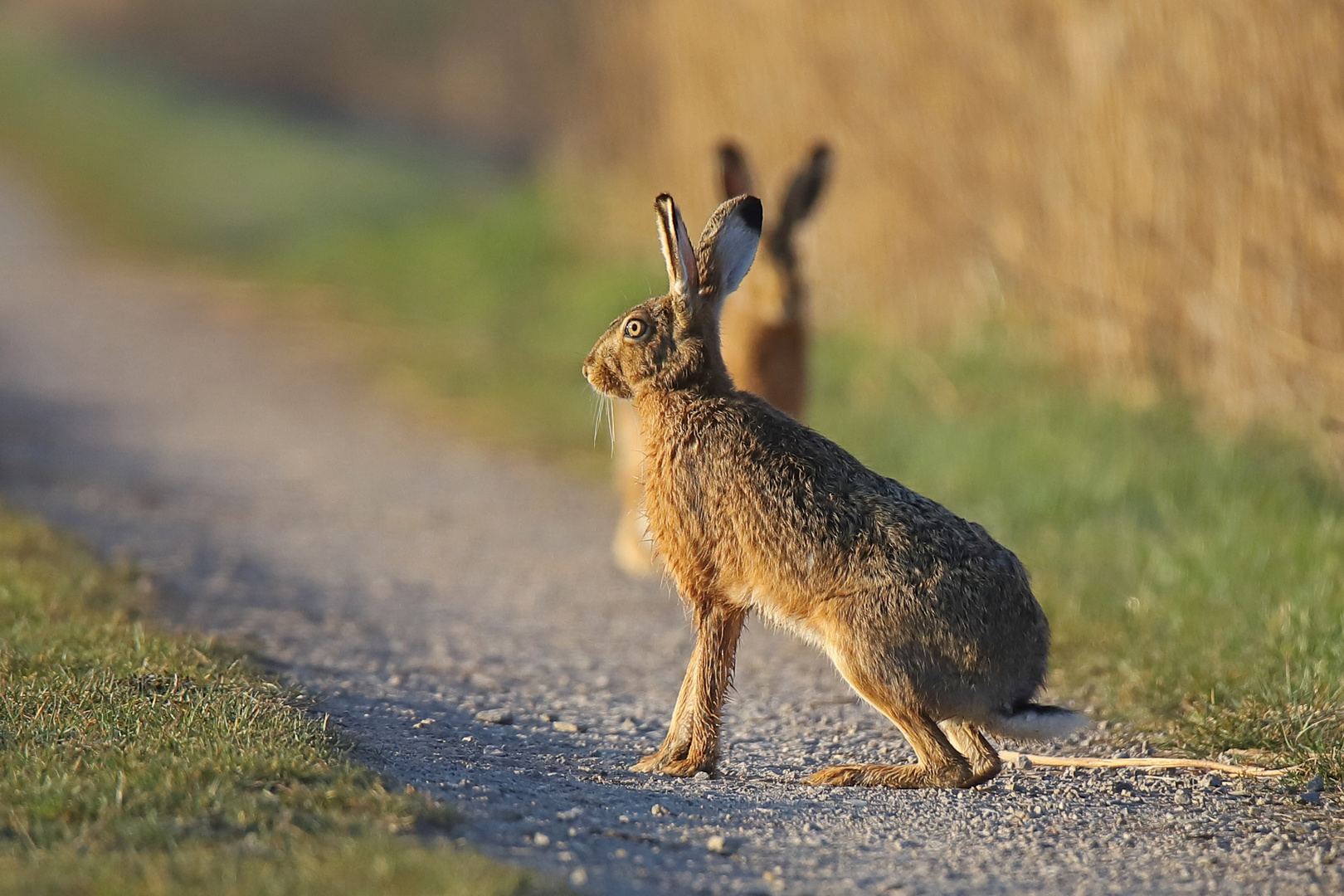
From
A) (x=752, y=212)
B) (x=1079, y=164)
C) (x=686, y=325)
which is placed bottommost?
(x=686, y=325)

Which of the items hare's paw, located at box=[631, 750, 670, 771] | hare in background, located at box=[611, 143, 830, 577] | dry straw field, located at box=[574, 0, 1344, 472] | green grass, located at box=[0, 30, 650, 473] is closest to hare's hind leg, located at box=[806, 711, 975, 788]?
hare's paw, located at box=[631, 750, 670, 771]

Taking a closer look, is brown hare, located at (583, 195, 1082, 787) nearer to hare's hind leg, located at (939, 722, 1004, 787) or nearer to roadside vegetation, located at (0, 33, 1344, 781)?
hare's hind leg, located at (939, 722, 1004, 787)

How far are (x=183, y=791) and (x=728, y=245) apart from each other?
2.17 meters

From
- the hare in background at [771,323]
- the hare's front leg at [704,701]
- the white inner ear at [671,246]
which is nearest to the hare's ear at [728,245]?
the white inner ear at [671,246]

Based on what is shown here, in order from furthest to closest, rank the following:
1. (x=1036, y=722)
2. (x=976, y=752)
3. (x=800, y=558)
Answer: (x=976, y=752) < (x=800, y=558) < (x=1036, y=722)

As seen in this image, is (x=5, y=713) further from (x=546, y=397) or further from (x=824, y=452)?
(x=546, y=397)

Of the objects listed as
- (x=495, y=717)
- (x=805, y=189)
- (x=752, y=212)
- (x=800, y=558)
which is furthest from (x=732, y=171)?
(x=800, y=558)

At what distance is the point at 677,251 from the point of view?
4488mm

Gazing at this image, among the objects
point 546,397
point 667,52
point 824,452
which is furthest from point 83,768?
point 667,52

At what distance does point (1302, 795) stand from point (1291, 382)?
430cm

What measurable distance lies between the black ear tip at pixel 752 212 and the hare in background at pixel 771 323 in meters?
2.31

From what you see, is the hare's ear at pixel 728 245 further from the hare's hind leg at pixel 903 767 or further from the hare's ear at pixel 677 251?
the hare's hind leg at pixel 903 767

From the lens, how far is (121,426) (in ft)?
33.0

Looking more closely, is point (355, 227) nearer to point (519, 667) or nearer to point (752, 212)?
point (519, 667)
